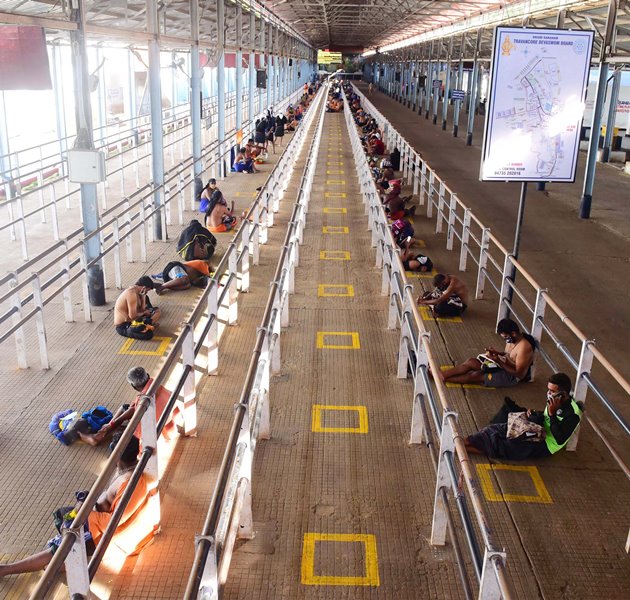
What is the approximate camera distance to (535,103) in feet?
25.8

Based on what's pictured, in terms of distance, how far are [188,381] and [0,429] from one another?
5.98 ft

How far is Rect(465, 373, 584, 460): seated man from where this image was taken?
5.68 meters

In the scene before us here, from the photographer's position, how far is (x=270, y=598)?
4125 millimetres

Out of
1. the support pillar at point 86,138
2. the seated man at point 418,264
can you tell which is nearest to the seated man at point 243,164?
the seated man at point 418,264

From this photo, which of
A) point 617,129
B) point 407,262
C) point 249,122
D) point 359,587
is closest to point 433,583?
point 359,587

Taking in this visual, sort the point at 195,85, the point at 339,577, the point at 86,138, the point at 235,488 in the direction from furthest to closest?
1. the point at 195,85
2. the point at 86,138
3. the point at 339,577
4. the point at 235,488

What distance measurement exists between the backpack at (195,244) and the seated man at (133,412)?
5.37 metres

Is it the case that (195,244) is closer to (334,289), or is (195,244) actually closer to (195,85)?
(334,289)

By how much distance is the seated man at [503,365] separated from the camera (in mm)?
7035

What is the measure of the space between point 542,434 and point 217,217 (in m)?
9.21

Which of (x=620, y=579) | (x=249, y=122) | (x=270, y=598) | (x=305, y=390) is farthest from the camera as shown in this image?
(x=249, y=122)

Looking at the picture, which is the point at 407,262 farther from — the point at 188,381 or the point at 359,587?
the point at 359,587

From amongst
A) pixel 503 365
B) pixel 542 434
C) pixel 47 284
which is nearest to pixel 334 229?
pixel 47 284

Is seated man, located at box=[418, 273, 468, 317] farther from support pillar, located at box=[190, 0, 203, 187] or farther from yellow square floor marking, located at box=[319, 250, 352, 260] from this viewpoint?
support pillar, located at box=[190, 0, 203, 187]
